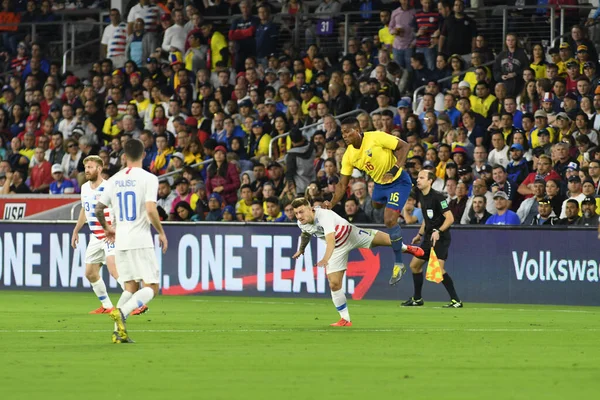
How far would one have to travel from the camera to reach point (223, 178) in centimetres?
2562

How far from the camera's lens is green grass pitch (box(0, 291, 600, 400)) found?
8570 millimetres

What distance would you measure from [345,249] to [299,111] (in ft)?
40.1

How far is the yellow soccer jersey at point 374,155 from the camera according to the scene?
1783cm

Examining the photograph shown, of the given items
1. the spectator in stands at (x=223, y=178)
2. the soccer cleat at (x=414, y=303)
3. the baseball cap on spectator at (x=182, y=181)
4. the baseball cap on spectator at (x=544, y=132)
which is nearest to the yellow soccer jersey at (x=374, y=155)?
the soccer cleat at (x=414, y=303)

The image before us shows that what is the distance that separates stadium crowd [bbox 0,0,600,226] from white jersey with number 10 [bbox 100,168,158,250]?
10.1 metres

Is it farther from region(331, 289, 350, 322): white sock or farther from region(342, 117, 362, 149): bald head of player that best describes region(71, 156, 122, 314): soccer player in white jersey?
region(331, 289, 350, 322): white sock

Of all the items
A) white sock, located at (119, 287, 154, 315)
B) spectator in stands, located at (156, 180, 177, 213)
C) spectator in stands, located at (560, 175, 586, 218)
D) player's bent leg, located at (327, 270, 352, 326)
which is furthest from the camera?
spectator in stands, located at (156, 180, 177, 213)

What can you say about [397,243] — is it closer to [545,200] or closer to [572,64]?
[545,200]

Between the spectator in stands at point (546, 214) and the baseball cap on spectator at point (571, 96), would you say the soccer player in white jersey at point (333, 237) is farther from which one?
the baseball cap on spectator at point (571, 96)

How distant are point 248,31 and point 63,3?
8.86 meters

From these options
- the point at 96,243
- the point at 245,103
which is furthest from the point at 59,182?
the point at 96,243

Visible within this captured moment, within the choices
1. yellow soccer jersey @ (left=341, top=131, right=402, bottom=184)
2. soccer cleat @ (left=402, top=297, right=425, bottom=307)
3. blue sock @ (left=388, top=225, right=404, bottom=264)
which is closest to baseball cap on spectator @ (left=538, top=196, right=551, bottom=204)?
soccer cleat @ (left=402, top=297, right=425, bottom=307)

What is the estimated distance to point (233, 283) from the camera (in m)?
23.0

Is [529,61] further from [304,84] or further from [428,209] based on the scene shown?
[428,209]
